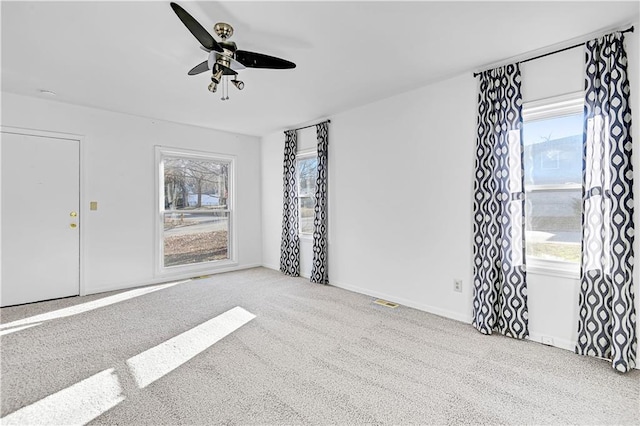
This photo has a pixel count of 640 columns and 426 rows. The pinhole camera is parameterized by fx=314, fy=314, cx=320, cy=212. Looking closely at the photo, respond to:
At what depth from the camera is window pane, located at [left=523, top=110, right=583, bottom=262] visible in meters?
2.64

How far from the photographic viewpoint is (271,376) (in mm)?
2234

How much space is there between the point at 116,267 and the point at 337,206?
3.21 metres

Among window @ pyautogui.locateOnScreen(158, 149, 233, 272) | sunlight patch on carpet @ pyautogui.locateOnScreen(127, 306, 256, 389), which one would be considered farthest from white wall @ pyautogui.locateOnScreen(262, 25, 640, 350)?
window @ pyautogui.locateOnScreen(158, 149, 233, 272)

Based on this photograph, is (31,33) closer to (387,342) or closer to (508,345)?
(387,342)

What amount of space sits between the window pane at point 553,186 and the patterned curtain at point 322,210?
2520 millimetres

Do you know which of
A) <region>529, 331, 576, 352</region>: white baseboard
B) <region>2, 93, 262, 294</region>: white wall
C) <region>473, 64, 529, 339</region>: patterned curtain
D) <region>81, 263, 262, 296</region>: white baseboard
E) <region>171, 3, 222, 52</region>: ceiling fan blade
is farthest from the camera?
<region>81, 263, 262, 296</region>: white baseboard

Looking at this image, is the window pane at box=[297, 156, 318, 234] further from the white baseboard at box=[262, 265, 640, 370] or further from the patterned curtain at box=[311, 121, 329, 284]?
the white baseboard at box=[262, 265, 640, 370]

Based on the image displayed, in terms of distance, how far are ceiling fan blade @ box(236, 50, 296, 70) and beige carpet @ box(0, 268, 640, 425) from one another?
2.30 meters

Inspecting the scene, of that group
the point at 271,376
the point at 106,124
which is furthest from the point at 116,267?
the point at 271,376

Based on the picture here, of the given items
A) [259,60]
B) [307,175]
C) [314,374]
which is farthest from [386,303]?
[259,60]

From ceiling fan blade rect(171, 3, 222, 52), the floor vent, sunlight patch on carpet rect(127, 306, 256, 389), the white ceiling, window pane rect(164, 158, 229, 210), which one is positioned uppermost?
the white ceiling

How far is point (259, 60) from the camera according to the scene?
2.37 m

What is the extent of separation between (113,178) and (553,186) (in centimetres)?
516

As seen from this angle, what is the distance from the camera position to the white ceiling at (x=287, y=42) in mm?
2131
